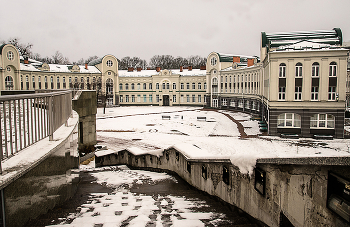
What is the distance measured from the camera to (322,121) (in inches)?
1049

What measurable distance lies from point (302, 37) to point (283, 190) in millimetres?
33320

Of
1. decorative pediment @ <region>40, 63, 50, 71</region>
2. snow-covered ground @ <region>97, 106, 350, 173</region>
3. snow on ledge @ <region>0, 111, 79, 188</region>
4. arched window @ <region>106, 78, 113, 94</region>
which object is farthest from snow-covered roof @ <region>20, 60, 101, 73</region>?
snow on ledge @ <region>0, 111, 79, 188</region>

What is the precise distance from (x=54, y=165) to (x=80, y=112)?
10722mm

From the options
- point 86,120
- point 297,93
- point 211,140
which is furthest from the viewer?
point 297,93

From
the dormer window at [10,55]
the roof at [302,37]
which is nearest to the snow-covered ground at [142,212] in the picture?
the roof at [302,37]

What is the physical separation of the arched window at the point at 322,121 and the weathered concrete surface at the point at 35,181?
26353mm

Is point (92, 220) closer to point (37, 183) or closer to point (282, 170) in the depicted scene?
point (37, 183)

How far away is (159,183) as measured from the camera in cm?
883

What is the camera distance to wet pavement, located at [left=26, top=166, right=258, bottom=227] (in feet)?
15.4

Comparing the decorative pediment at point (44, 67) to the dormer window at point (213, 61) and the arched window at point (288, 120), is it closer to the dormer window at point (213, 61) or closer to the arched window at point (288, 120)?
the dormer window at point (213, 61)

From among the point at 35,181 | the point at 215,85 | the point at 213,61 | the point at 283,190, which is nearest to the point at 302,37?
the point at 213,61

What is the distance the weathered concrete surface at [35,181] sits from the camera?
344 cm

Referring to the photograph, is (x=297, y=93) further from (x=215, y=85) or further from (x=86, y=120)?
(x=215, y=85)

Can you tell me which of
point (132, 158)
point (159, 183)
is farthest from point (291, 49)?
point (159, 183)
